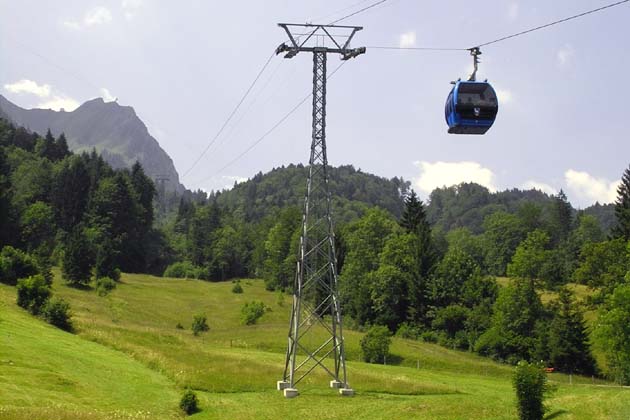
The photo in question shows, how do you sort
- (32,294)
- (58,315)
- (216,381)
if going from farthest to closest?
(32,294) → (58,315) → (216,381)

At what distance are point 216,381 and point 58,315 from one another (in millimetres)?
23645

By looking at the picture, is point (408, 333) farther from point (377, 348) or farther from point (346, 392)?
point (346, 392)

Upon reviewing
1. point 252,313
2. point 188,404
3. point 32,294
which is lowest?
point 188,404

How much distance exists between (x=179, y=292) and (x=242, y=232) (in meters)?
62.5

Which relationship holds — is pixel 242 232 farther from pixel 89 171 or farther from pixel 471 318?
pixel 471 318

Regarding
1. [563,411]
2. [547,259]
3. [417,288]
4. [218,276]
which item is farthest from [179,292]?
[563,411]

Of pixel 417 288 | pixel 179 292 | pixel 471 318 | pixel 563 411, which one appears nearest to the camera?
pixel 563 411

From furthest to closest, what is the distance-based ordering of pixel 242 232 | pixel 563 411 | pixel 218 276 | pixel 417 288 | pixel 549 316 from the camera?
pixel 242 232 < pixel 218 276 < pixel 417 288 < pixel 549 316 < pixel 563 411

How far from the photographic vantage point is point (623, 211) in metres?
111

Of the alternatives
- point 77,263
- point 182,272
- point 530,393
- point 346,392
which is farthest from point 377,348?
point 182,272

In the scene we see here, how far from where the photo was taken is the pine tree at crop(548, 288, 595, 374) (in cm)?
7412

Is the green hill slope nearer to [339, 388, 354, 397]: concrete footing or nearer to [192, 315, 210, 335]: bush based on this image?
[339, 388, 354, 397]: concrete footing

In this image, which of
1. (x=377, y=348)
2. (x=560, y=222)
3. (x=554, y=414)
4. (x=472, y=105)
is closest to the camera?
(x=472, y=105)

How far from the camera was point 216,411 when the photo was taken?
39969mm
